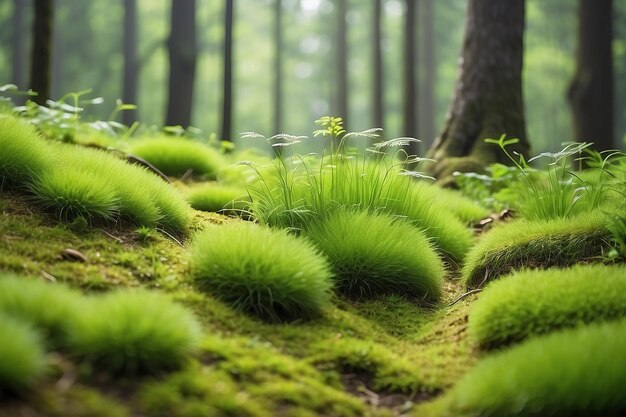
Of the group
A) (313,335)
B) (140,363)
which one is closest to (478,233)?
(313,335)

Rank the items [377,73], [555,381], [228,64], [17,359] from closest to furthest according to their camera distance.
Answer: [17,359], [555,381], [228,64], [377,73]

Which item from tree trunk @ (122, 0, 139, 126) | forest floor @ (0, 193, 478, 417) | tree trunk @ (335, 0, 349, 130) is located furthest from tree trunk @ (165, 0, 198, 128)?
tree trunk @ (335, 0, 349, 130)

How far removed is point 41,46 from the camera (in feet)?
18.1

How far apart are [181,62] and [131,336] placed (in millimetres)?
8733

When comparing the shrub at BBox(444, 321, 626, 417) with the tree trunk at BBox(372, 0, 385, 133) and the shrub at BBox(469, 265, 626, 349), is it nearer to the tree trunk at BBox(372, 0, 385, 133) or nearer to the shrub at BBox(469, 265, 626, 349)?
the shrub at BBox(469, 265, 626, 349)

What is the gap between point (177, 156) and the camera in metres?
5.62

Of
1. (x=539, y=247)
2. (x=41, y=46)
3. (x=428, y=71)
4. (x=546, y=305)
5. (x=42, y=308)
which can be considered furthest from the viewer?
(x=428, y=71)

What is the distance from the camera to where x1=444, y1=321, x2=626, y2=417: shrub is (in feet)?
6.24

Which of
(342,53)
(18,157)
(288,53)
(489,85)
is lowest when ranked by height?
(18,157)

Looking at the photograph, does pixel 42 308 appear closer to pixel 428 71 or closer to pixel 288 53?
pixel 428 71

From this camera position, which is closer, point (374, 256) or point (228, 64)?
point (374, 256)

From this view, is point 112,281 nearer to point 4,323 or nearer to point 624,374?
point 4,323

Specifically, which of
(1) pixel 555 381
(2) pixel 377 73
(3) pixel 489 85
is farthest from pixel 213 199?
(2) pixel 377 73

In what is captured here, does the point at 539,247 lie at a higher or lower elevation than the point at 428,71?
lower
